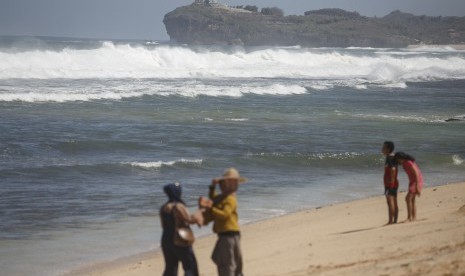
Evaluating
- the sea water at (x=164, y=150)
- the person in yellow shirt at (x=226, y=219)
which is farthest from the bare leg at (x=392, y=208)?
the person in yellow shirt at (x=226, y=219)

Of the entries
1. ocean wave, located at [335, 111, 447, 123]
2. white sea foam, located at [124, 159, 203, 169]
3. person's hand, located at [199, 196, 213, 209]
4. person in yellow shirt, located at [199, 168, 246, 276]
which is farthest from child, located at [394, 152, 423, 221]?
ocean wave, located at [335, 111, 447, 123]

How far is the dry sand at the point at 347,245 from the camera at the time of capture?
28.5 feet

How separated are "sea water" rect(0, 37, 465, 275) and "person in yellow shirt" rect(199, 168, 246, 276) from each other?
327cm

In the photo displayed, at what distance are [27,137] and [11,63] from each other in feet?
125

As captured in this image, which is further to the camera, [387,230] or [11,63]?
[11,63]

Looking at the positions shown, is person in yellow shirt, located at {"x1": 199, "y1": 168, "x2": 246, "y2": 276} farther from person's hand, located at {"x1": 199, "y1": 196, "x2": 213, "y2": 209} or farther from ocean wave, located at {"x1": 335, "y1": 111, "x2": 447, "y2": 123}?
ocean wave, located at {"x1": 335, "y1": 111, "x2": 447, "y2": 123}

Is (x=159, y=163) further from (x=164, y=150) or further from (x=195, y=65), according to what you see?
(x=195, y=65)

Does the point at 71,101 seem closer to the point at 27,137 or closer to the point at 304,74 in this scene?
the point at 27,137

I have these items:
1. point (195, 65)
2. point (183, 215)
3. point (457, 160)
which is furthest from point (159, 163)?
point (195, 65)

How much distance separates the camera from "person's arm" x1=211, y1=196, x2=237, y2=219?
8.13 metres

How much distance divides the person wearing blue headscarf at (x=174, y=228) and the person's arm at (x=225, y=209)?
27 centimetres

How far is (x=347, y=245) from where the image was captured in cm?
1040

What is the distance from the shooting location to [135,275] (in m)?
10.2

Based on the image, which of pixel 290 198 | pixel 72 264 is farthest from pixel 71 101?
pixel 72 264
